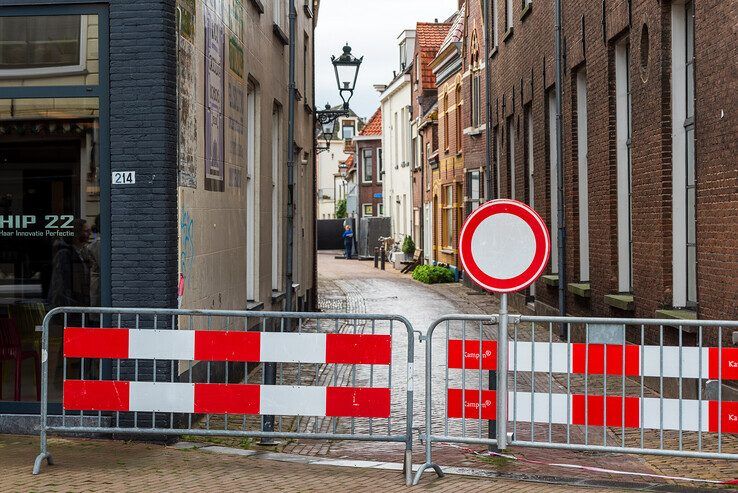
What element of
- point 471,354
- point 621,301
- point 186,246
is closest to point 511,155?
point 621,301

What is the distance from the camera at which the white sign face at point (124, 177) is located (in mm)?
9373

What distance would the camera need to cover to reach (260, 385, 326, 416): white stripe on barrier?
26.6 feet

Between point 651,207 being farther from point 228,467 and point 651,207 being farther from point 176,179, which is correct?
point 228,467

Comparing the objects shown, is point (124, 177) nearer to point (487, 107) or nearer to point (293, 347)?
point (293, 347)

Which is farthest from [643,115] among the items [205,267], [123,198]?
[123,198]

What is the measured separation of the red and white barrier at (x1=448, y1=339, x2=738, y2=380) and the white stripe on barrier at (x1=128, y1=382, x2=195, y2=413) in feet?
6.00

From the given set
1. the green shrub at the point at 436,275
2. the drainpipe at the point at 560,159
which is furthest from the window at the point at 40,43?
the green shrub at the point at 436,275

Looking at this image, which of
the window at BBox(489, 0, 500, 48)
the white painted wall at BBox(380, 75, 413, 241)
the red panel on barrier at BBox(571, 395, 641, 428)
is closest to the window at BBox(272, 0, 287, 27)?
the window at BBox(489, 0, 500, 48)

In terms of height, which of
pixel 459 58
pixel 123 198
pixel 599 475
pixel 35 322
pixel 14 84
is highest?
pixel 459 58

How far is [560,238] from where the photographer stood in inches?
687

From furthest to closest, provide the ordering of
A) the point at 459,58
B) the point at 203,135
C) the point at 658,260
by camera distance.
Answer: the point at 459,58 → the point at 658,260 → the point at 203,135

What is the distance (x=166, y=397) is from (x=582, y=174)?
33.1 feet

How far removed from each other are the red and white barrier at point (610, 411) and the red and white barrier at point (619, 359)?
181 mm

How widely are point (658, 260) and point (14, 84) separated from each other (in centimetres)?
645
